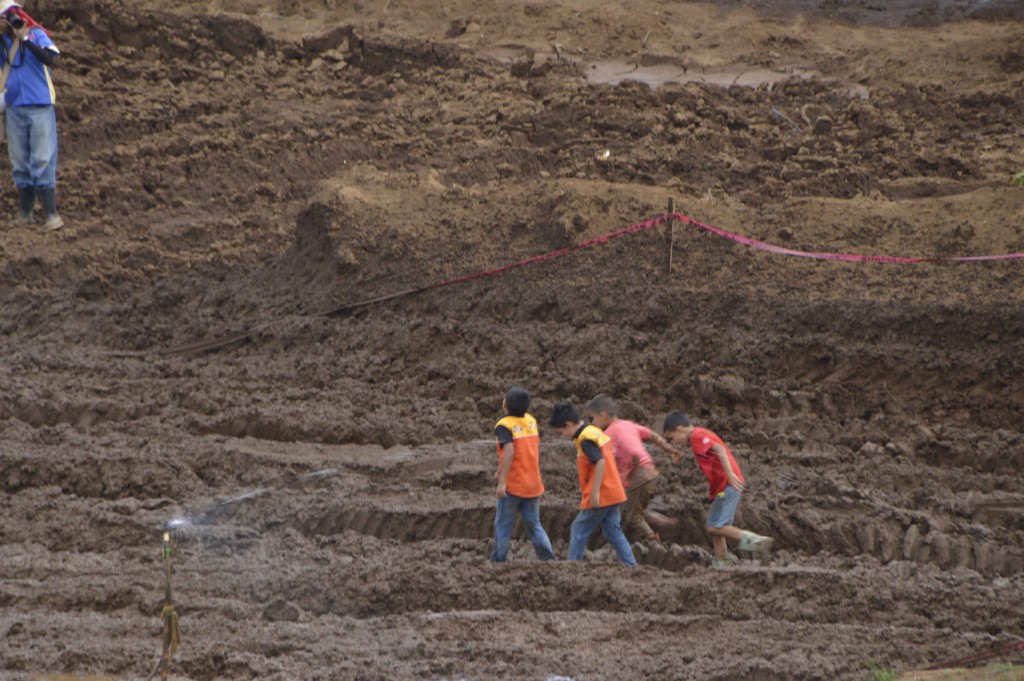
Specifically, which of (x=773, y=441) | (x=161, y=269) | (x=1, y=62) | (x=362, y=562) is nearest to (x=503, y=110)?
(x=161, y=269)

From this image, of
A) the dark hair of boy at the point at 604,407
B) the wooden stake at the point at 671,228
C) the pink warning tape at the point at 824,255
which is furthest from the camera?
the wooden stake at the point at 671,228

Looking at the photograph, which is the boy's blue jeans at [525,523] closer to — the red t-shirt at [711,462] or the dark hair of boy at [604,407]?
the dark hair of boy at [604,407]

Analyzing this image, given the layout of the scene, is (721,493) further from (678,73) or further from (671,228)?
(678,73)

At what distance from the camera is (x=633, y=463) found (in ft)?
25.5

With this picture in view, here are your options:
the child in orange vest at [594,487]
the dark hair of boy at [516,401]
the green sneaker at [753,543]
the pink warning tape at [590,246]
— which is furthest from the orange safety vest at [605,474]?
the pink warning tape at [590,246]

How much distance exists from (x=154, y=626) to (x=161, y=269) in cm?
664

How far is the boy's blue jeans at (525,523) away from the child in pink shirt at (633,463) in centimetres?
65

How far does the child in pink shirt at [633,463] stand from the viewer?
25.5 feet

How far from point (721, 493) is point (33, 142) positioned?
8.30 m

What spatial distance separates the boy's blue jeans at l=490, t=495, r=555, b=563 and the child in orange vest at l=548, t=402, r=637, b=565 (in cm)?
18

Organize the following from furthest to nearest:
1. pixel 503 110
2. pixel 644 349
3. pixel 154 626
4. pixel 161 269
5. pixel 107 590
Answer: pixel 503 110
pixel 161 269
pixel 644 349
pixel 107 590
pixel 154 626

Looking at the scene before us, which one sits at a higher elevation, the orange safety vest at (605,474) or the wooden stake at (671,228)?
the wooden stake at (671,228)

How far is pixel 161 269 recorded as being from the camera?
12.3m

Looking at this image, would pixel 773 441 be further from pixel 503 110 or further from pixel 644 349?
pixel 503 110
